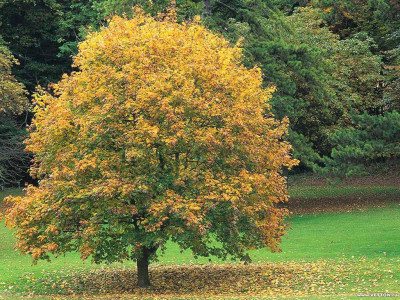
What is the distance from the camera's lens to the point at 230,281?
1825cm

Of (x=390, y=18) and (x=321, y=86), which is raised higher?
(x=390, y=18)

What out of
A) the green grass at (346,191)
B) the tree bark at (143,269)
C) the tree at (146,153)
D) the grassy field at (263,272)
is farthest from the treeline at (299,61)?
the tree bark at (143,269)

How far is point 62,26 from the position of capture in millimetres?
43438

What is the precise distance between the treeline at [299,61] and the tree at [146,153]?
Answer: 1194 cm

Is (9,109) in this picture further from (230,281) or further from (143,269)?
(230,281)

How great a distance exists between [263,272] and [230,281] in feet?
4.88

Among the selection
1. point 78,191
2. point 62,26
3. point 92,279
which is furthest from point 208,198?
point 62,26

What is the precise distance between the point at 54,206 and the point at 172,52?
5.24m

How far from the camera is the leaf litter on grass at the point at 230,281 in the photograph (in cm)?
1644

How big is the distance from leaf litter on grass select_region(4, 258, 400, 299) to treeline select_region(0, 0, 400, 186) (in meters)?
11.6

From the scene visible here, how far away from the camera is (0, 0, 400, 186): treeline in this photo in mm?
31375

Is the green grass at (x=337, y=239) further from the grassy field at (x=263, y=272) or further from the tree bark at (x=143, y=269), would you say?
the tree bark at (x=143, y=269)

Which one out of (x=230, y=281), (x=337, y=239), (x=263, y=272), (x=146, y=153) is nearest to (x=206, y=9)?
(x=337, y=239)

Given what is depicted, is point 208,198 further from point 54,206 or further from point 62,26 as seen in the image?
point 62,26
